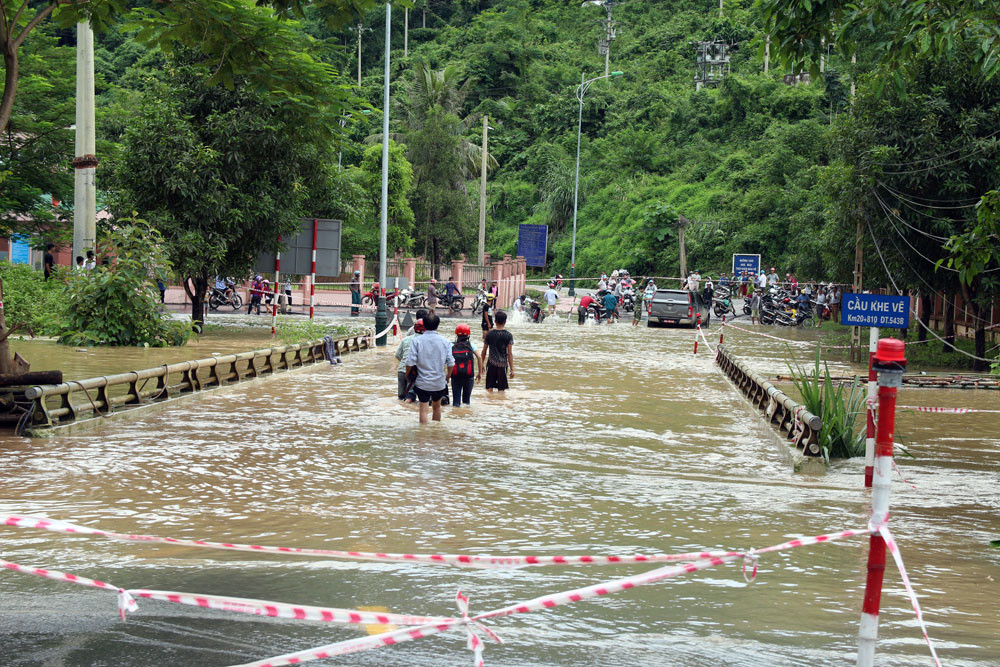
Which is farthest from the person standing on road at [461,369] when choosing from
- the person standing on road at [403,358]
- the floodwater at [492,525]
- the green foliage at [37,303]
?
the green foliage at [37,303]

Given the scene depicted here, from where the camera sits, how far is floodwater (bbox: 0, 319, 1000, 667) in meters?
5.59

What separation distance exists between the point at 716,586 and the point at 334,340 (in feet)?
54.8

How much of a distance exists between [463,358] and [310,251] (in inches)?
467

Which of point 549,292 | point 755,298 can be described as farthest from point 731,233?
point 549,292

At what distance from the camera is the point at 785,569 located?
723cm

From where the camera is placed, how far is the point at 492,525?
27.0ft

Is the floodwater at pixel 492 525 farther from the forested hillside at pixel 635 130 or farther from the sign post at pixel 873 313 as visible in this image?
the forested hillside at pixel 635 130

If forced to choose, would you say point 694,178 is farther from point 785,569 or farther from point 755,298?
point 785,569

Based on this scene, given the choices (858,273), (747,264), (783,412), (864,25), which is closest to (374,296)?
(747,264)

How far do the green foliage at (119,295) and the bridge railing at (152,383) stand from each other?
10.3 ft

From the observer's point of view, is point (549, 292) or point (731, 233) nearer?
point (549, 292)

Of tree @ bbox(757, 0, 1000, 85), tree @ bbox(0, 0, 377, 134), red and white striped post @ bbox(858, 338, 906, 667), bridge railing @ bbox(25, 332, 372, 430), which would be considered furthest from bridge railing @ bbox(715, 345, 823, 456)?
bridge railing @ bbox(25, 332, 372, 430)

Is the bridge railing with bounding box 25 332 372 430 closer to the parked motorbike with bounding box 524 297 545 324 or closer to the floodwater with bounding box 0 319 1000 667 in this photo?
the floodwater with bounding box 0 319 1000 667

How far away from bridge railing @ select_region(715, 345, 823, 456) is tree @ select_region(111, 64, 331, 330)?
11.3 metres
